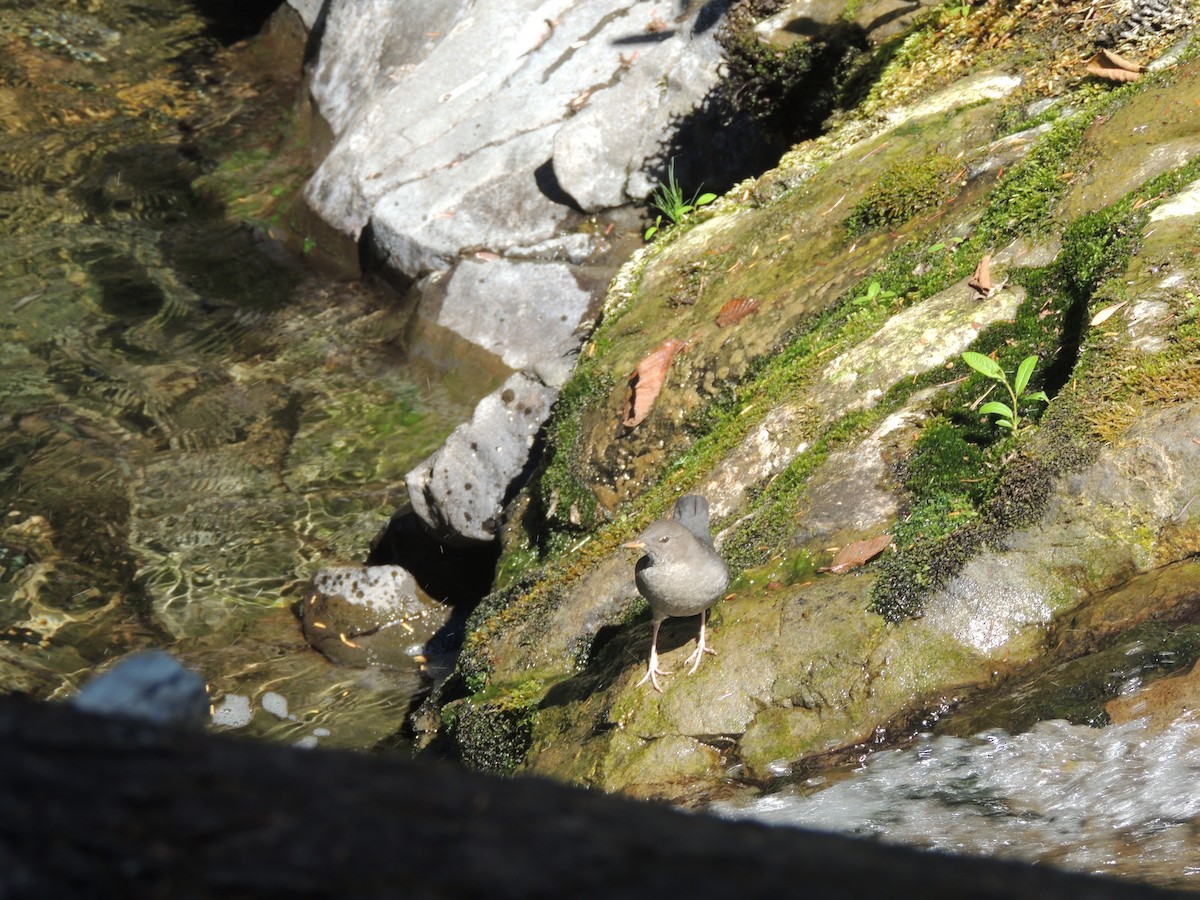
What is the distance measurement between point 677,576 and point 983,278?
2252 mm

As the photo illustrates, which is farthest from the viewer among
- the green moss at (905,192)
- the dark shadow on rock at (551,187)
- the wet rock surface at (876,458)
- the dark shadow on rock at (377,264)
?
the dark shadow on rock at (377,264)

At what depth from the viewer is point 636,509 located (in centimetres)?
604

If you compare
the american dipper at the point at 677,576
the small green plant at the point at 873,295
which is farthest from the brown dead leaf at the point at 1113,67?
the american dipper at the point at 677,576

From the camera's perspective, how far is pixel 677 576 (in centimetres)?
436

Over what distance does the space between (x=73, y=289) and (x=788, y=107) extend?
23.2 ft

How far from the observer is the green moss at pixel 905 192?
636 centimetres

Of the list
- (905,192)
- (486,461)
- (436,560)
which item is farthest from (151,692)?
(436,560)

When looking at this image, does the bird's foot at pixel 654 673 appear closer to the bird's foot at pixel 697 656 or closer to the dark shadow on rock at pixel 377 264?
the bird's foot at pixel 697 656

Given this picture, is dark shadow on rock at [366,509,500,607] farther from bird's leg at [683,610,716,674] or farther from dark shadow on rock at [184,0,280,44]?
dark shadow on rock at [184,0,280,44]

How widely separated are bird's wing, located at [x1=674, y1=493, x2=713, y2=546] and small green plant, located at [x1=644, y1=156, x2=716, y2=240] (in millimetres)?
3855

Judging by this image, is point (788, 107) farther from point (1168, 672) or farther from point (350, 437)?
point (1168, 672)

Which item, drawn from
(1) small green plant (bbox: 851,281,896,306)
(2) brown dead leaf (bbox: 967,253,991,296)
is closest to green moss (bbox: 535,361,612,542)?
(1) small green plant (bbox: 851,281,896,306)

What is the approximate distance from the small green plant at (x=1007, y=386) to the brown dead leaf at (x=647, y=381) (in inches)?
80.6

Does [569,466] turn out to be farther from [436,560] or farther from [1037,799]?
[1037,799]
